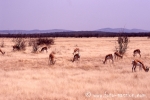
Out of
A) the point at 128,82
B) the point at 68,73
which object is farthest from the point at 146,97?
the point at 68,73

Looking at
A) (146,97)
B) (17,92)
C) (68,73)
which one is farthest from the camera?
(68,73)

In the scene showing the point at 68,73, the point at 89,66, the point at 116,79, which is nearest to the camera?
the point at 116,79

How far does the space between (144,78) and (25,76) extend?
6435mm

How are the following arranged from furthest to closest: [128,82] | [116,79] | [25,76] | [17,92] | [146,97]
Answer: [25,76]
[116,79]
[128,82]
[17,92]
[146,97]

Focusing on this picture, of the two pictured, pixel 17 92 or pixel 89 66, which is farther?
pixel 89 66

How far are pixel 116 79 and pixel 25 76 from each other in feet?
16.6

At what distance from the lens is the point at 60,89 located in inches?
471

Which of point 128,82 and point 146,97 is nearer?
point 146,97

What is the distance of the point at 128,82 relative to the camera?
13.3 metres

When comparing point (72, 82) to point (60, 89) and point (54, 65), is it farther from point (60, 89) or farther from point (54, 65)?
point (54, 65)

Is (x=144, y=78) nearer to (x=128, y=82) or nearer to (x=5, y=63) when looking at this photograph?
(x=128, y=82)

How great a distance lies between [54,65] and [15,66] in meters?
2.86

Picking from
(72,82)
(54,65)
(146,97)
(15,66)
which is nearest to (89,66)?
(54,65)

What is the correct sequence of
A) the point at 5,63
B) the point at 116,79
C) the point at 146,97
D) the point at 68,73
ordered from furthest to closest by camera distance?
1. the point at 5,63
2. the point at 68,73
3. the point at 116,79
4. the point at 146,97
